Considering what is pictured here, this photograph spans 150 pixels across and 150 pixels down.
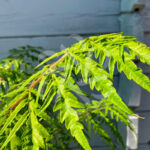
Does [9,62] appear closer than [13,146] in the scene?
No

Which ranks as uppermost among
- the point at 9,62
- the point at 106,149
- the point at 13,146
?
the point at 9,62

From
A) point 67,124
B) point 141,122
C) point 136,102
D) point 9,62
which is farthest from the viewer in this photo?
point 141,122

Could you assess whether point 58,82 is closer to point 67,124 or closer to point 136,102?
point 67,124

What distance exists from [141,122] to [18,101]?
Answer: 2.64ft

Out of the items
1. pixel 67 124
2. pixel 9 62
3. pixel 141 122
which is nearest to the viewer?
pixel 67 124

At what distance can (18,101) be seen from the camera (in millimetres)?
378

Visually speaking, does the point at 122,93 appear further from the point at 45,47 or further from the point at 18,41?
the point at 18,41

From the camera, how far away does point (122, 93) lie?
849mm

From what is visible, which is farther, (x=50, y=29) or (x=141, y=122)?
(x=141, y=122)

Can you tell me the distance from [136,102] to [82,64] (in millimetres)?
550

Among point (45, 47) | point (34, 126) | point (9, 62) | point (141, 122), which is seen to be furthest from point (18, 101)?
point (141, 122)

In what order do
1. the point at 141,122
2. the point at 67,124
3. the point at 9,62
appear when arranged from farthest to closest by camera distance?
the point at 141,122, the point at 9,62, the point at 67,124

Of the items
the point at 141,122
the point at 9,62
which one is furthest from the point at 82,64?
the point at 141,122

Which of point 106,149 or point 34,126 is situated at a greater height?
point 34,126
